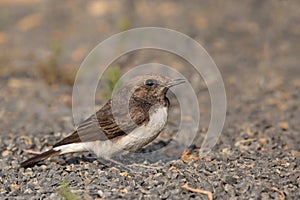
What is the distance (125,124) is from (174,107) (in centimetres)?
325

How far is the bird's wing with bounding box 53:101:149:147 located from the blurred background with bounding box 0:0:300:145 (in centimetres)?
116

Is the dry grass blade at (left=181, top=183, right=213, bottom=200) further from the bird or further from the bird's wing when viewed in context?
the bird's wing

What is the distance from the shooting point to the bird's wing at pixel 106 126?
6785mm

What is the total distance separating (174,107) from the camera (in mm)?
9969

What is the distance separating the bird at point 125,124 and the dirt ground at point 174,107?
0.25 m

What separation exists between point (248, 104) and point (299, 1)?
5248mm

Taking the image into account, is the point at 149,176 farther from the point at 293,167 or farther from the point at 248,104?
the point at 248,104

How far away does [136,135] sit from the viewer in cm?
667

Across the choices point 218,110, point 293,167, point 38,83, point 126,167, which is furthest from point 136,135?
point 38,83

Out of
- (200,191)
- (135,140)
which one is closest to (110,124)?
(135,140)

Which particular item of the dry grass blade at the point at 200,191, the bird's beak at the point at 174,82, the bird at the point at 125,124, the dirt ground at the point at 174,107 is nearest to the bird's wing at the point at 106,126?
the bird at the point at 125,124

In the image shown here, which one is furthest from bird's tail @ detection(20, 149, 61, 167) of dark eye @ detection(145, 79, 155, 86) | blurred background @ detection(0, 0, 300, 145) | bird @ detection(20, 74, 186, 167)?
blurred background @ detection(0, 0, 300, 145)

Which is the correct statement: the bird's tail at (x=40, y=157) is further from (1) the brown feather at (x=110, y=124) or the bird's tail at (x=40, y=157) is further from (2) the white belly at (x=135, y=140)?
(2) the white belly at (x=135, y=140)

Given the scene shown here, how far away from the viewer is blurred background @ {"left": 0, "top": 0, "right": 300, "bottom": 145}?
9.55m
